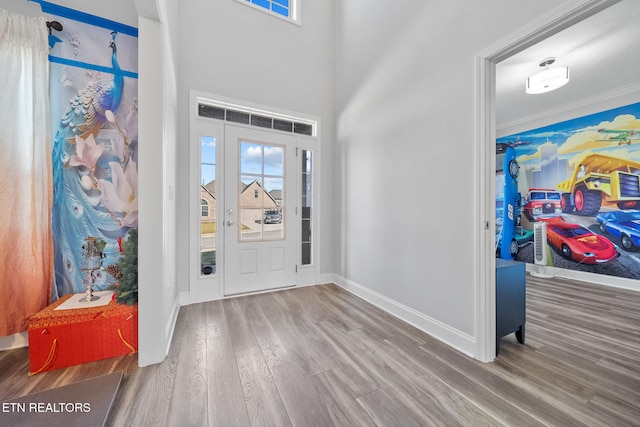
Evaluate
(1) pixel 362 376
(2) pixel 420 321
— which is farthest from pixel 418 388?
(2) pixel 420 321

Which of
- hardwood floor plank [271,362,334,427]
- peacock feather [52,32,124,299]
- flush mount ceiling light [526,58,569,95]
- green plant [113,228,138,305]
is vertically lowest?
hardwood floor plank [271,362,334,427]

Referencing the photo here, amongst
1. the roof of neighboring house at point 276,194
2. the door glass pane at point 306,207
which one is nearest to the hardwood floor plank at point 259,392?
the door glass pane at point 306,207

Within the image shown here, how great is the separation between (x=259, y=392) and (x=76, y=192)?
2.10 m

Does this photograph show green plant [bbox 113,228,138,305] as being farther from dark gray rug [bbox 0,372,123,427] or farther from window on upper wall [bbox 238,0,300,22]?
window on upper wall [bbox 238,0,300,22]

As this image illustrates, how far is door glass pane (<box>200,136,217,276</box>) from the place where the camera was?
282 cm

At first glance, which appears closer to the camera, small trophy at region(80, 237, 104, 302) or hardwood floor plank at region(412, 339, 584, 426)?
hardwood floor plank at region(412, 339, 584, 426)

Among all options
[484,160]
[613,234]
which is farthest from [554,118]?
[484,160]

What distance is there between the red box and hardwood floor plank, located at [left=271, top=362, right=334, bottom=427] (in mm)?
1119

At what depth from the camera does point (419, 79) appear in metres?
2.21

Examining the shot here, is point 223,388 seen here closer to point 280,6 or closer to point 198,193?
point 198,193

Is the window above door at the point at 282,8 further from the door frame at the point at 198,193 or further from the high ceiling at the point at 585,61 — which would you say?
the high ceiling at the point at 585,61

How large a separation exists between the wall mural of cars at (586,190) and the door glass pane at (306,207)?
4021mm

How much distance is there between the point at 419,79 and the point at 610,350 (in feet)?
8.63

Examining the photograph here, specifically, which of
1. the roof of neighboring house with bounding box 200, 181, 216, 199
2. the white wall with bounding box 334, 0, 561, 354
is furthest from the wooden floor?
the roof of neighboring house with bounding box 200, 181, 216, 199
